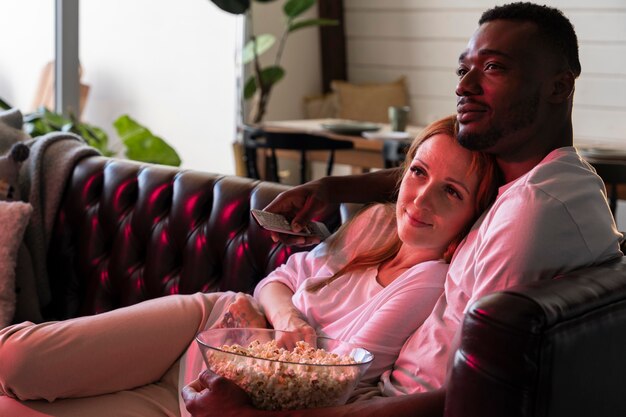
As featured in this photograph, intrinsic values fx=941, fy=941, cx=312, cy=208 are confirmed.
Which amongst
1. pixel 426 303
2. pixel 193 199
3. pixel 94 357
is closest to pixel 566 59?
pixel 426 303

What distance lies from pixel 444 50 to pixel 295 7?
39.8 inches

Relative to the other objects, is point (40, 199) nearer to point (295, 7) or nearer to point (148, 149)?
point (148, 149)

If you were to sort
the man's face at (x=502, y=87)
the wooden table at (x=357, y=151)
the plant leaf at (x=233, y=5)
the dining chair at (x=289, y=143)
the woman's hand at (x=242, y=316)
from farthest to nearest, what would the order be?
1. the plant leaf at (x=233, y=5)
2. the wooden table at (x=357, y=151)
3. the dining chair at (x=289, y=143)
4. the woman's hand at (x=242, y=316)
5. the man's face at (x=502, y=87)

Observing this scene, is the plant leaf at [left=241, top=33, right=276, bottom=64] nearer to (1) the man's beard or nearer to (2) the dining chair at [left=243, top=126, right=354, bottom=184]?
(2) the dining chair at [left=243, top=126, right=354, bottom=184]

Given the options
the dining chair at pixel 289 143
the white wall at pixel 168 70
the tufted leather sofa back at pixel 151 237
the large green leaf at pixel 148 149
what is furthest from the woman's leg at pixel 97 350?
the white wall at pixel 168 70

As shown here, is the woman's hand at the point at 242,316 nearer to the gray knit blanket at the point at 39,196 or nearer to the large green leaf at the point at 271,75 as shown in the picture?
the gray knit blanket at the point at 39,196

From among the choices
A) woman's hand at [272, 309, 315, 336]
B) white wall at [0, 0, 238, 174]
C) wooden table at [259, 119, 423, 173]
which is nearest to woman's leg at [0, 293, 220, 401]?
woman's hand at [272, 309, 315, 336]

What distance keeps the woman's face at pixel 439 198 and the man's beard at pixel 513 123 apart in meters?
0.10

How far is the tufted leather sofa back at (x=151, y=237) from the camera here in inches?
87.6

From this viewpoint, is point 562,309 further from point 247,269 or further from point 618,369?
point 247,269

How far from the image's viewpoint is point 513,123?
1.48 meters

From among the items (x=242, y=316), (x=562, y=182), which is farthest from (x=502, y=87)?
(x=242, y=316)

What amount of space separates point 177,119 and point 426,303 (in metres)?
4.03

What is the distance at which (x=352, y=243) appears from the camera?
1890 mm
